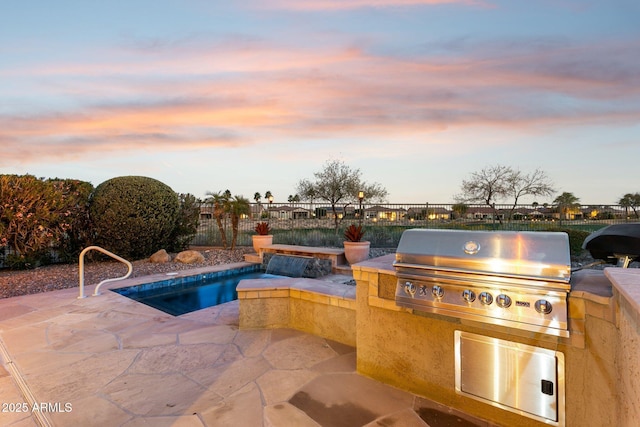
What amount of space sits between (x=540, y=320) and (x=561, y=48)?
7.73 m

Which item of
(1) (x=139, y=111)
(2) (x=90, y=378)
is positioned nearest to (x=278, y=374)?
(2) (x=90, y=378)

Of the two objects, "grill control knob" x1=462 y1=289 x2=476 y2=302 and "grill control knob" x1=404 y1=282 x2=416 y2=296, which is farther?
"grill control knob" x1=404 y1=282 x2=416 y2=296

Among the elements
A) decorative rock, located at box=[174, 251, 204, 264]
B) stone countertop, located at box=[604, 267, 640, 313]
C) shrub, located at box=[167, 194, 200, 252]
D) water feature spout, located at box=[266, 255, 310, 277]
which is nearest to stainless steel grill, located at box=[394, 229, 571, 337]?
stone countertop, located at box=[604, 267, 640, 313]

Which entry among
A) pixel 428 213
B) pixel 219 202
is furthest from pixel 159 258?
pixel 428 213

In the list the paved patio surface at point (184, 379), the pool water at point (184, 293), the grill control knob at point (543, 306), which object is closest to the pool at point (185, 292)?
the pool water at point (184, 293)

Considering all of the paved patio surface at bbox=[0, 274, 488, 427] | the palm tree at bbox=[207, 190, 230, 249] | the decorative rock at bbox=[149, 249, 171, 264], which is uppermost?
the palm tree at bbox=[207, 190, 230, 249]

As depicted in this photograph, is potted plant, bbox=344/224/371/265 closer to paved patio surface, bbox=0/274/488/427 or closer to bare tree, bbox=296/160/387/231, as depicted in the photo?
paved patio surface, bbox=0/274/488/427

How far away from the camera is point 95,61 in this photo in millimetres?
7074

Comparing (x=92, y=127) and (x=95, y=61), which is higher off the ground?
(x=95, y=61)

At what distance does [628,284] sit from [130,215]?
912 centimetres

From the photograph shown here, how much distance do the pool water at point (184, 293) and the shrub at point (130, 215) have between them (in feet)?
8.57

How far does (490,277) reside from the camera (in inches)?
68.8

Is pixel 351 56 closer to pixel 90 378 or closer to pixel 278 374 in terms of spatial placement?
pixel 278 374

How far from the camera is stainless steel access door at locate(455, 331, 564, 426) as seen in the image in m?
1.67
